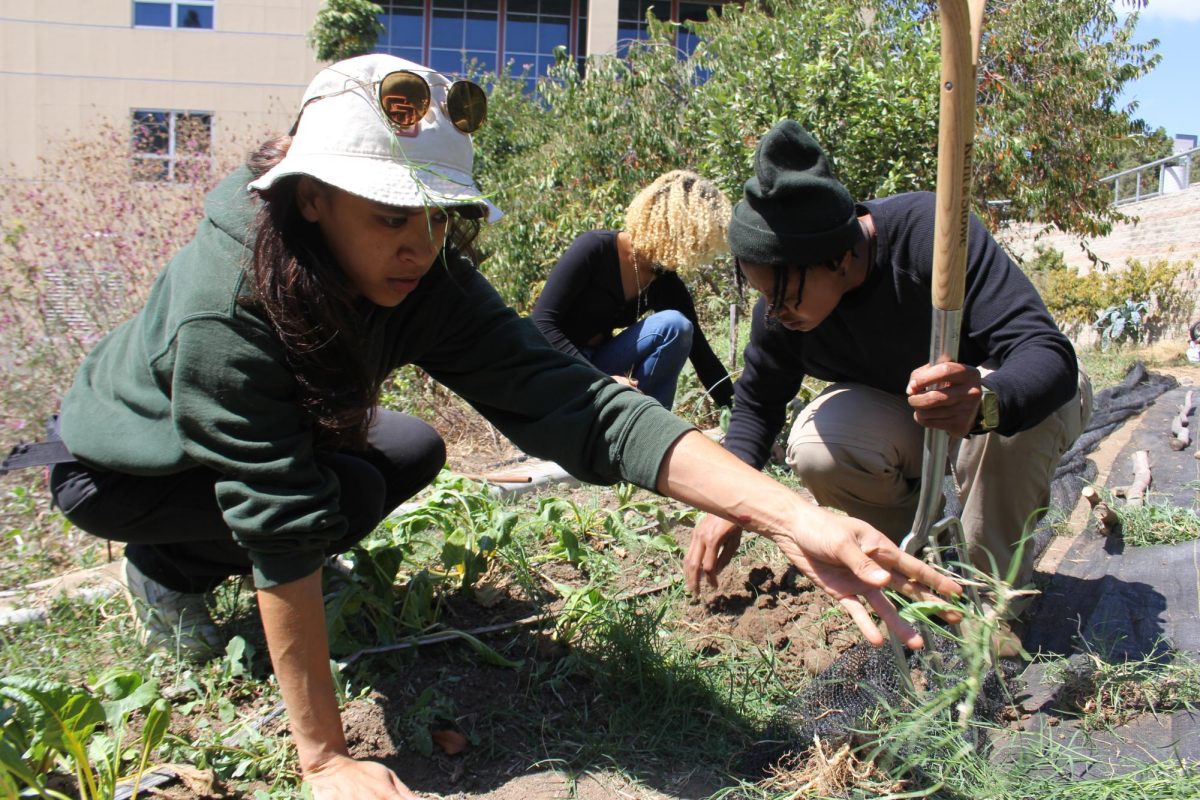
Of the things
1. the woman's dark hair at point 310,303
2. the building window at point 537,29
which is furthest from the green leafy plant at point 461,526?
the building window at point 537,29

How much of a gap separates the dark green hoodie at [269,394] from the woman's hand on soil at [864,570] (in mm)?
372

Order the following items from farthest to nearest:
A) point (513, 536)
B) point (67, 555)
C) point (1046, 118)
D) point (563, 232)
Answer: point (1046, 118) < point (563, 232) < point (67, 555) < point (513, 536)

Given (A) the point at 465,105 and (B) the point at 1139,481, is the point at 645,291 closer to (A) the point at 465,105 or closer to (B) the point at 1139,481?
(B) the point at 1139,481

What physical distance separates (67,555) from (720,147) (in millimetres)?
4579

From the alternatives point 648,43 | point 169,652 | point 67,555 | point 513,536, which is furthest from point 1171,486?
point 648,43

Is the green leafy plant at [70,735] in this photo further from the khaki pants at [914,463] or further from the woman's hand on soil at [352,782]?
the khaki pants at [914,463]

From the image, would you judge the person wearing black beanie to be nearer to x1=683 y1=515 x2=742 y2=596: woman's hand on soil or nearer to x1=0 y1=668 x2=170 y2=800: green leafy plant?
x1=683 y1=515 x2=742 y2=596: woman's hand on soil

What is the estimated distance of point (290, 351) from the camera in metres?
1.77

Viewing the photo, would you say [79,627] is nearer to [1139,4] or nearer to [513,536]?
[513,536]

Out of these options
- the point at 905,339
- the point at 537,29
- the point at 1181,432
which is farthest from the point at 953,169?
the point at 537,29

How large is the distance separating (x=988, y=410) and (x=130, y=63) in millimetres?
24233

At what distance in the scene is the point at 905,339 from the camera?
2514 mm

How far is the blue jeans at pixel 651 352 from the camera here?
4.05 m

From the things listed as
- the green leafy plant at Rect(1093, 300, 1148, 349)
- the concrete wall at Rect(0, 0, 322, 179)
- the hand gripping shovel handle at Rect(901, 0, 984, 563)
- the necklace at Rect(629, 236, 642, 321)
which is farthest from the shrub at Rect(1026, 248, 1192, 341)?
the concrete wall at Rect(0, 0, 322, 179)
